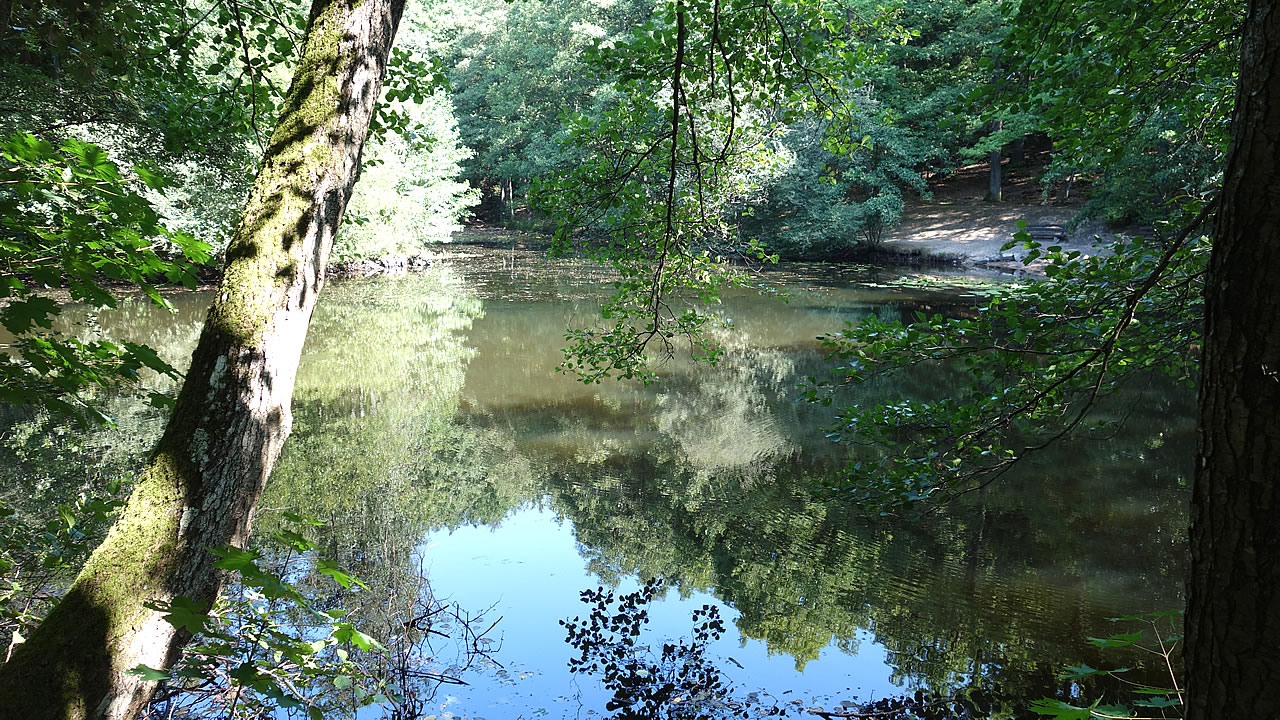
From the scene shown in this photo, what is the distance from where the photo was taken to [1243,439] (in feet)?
3.80

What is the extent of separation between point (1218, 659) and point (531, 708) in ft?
11.5

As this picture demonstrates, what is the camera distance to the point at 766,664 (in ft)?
14.8

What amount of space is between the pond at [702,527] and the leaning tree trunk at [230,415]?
2.48m

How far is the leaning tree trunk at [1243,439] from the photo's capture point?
1131 millimetres

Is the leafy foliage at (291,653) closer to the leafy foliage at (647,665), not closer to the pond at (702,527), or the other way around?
the pond at (702,527)

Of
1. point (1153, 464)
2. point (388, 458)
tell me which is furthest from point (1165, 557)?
point (388, 458)

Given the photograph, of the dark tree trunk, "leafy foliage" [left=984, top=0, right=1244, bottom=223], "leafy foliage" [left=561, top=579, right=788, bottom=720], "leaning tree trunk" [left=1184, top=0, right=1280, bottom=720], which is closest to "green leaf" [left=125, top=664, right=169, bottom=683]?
"leaning tree trunk" [left=1184, top=0, right=1280, bottom=720]

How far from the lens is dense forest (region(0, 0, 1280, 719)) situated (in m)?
1.53

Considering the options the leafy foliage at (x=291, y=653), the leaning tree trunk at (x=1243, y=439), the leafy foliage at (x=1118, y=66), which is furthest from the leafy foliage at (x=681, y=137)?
the leaning tree trunk at (x=1243, y=439)

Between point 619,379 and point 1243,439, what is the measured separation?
305 cm

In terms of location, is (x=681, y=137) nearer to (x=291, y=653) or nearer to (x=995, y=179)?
(x=291, y=653)

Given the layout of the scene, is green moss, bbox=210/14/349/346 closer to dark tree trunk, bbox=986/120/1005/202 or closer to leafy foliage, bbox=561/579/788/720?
leafy foliage, bbox=561/579/788/720

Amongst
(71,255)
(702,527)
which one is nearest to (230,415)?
(71,255)

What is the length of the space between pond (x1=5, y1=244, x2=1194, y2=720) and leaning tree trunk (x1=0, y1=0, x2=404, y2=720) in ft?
8.13
